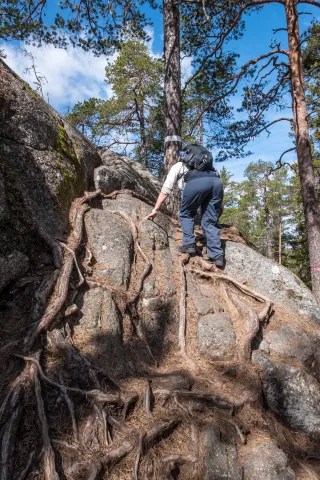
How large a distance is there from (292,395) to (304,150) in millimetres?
6693

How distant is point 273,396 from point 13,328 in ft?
10.2

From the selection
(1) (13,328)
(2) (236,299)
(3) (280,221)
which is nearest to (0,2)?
(1) (13,328)

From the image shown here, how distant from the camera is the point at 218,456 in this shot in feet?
9.64

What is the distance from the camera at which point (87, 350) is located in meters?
3.53

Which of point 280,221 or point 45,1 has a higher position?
point 45,1

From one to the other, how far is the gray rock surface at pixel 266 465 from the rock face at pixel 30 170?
3389mm

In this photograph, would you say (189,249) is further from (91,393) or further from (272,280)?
(91,393)

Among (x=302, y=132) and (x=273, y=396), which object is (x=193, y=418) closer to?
(x=273, y=396)

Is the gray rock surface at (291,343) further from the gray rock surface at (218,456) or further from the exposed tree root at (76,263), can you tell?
the exposed tree root at (76,263)

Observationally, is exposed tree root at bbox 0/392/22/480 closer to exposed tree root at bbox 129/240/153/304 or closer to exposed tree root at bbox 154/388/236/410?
exposed tree root at bbox 154/388/236/410

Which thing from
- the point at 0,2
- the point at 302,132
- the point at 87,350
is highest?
the point at 0,2

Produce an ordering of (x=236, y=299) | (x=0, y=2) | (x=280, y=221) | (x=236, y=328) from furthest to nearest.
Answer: (x=280, y=221) < (x=0, y=2) < (x=236, y=299) < (x=236, y=328)

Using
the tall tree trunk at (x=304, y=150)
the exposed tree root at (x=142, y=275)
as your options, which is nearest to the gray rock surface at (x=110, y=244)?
the exposed tree root at (x=142, y=275)

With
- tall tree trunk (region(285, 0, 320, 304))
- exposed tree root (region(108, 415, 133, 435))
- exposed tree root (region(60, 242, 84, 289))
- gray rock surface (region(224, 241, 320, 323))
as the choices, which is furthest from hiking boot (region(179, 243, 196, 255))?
tall tree trunk (region(285, 0, 320, 304))
